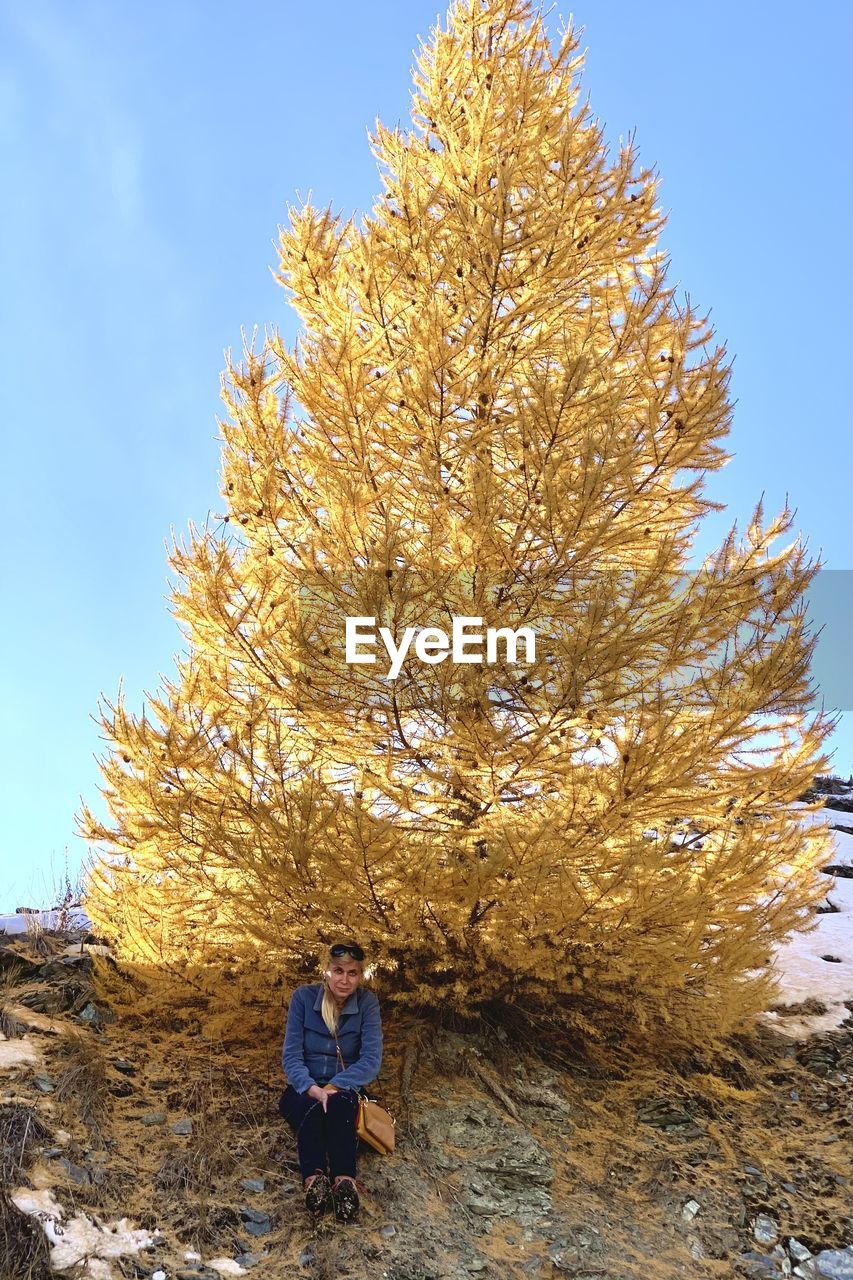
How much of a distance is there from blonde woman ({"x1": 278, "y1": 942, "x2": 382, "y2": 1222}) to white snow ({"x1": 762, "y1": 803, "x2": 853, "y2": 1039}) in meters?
2.64

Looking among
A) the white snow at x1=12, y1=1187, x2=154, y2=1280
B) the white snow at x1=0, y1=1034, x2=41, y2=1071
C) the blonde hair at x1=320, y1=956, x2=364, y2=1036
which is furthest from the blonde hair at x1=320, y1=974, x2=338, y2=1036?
the white snow at x1=0, y1=1034, x2=41, y2=1071

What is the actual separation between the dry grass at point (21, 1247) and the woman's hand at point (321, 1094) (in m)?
1.04

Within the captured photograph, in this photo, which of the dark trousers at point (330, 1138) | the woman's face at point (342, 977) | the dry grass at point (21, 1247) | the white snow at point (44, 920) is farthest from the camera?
the white snow at point (44, 920)

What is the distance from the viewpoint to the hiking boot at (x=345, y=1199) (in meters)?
3.34

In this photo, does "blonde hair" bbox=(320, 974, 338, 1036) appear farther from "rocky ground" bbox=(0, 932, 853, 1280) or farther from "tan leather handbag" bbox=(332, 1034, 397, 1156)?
"rocky ground" bbox=(0, 932, 853, 1280)

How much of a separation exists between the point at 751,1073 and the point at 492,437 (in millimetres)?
4004

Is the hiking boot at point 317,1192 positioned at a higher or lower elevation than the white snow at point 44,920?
lower

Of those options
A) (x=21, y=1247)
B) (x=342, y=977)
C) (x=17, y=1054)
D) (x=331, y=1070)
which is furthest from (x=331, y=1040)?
(x=17, y=1054)

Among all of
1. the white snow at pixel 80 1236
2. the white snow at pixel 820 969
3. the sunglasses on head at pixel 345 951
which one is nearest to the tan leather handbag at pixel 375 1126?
the sunglasses on head at pixel 345 951

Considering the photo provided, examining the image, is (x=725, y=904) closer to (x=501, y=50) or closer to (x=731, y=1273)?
(x=731, y=1273)

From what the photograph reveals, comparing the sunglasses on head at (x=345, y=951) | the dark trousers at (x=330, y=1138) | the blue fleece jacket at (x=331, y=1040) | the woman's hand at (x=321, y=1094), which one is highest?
the sunglasses on head at (x=345, y=951)

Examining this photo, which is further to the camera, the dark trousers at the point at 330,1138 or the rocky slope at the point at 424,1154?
the dark trousers at the point at 330,1138

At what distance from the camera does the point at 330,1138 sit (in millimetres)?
3480

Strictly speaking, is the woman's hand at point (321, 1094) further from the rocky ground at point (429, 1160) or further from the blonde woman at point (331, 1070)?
the rocky ground at point (429, 1160)
